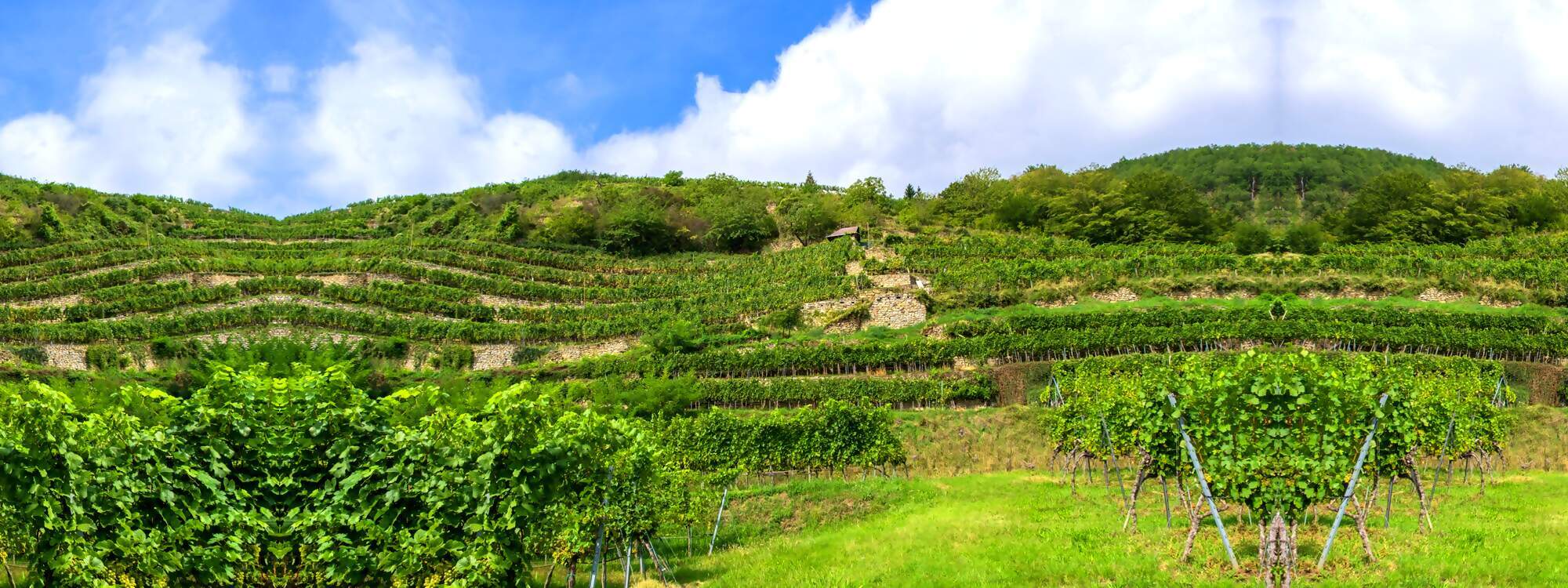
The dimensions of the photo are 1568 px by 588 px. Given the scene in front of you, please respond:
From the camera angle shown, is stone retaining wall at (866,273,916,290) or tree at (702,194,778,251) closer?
stone retaining wall at (866,273,916,290)

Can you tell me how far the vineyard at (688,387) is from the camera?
10.5 m

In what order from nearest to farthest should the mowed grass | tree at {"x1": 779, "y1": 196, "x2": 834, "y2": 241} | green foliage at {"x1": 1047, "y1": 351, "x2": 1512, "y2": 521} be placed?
green foliage at {"x1": 1047, "y1": 351, "x2": 1512, "y2": 521} < the mowed grass < tree at {"x1": 779, "y1": 196, "x2": 834, "y2": 241}

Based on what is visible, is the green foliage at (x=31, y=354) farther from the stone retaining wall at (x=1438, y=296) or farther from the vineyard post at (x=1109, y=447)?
the stone retaining wall at (x=1438, y=296)

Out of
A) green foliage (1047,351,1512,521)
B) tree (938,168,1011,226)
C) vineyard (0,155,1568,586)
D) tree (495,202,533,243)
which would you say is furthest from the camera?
tree (938,168,1011,226)

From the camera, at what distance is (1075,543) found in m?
17.9

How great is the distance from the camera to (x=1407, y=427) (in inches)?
600

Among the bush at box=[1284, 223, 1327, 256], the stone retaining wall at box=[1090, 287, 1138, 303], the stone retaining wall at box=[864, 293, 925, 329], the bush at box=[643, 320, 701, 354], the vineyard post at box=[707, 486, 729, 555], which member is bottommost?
the vineyard post at box=[707, 486, 729, 555]

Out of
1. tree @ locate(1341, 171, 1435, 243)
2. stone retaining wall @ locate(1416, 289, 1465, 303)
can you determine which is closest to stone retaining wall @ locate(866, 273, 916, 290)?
stone retaining wall @ locate(1416, 289, 1465, 303)

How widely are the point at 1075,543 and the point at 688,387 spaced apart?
94.2 feet

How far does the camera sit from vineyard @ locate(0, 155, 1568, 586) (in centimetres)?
1050

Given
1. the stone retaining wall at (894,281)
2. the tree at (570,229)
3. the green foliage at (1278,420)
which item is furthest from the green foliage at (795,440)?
the tree at (570,229)

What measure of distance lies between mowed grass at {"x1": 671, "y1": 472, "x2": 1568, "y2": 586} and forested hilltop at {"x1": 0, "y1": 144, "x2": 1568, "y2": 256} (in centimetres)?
5024

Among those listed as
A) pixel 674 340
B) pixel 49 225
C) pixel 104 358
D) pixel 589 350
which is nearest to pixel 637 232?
pixel 589 350

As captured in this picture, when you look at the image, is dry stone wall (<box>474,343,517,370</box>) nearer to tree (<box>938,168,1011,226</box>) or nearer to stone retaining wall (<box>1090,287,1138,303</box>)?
stone retaining wall (<box>1090,287,1138,303</box>)
